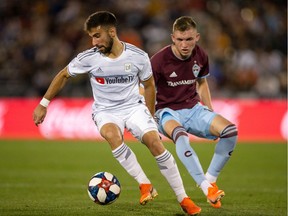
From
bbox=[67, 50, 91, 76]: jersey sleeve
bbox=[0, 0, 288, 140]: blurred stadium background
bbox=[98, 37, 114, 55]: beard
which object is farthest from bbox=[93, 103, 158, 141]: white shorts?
bbox=[0, 0, 288, 140]: blurred stadium background

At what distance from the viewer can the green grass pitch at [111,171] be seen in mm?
8359

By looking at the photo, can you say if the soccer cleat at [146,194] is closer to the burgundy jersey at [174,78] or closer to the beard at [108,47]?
the burgundy jersey at [174,78]

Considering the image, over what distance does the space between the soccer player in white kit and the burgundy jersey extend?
659 millimetres

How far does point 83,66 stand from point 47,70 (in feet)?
40.5

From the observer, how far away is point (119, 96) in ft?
27.1

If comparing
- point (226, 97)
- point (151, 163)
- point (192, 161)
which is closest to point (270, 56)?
point (226, 97)

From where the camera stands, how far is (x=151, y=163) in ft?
47.1

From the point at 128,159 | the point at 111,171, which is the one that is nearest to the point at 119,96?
the point at 128,159

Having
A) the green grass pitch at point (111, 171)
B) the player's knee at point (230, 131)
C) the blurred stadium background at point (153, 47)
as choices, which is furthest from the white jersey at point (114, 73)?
the blurred stadium background at point (153, 47)

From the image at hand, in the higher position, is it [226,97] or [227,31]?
[227,31]

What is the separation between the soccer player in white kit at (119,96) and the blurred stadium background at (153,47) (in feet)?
Answer: 35.4

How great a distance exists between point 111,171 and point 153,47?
798 cm

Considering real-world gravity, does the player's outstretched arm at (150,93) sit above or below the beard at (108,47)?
below

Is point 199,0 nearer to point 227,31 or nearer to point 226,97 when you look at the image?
point 227,31
